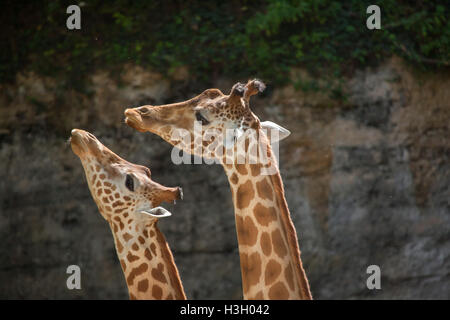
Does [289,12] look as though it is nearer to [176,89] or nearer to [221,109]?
[176,89]

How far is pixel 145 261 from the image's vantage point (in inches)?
142

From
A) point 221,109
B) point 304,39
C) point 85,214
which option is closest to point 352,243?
point 304,39

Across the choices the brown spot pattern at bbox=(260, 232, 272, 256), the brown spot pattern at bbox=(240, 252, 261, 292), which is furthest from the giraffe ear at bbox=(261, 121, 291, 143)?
the brown spot pattern at bbox=(240, 252, 261, 292)

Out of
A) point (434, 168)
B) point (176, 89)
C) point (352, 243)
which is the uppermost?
point (176, 89)

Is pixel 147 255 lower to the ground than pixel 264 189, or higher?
lower

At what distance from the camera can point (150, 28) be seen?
7711mm

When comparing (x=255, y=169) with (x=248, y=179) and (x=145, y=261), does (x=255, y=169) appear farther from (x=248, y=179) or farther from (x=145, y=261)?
(x=145, y=261)

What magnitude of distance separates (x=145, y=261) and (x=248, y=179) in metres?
0.70

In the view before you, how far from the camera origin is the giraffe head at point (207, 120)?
3596mm

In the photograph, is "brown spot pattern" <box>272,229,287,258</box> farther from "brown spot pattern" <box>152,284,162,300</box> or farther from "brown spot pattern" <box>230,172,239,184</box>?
"brown spot pattern" <box>152,284,162,300</box>

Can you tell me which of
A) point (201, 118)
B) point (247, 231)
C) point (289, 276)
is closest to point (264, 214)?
point (247, 231)

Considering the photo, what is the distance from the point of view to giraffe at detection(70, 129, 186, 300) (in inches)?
142
